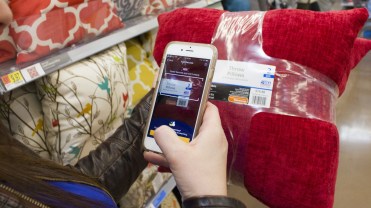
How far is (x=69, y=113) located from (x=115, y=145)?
19 centimetres

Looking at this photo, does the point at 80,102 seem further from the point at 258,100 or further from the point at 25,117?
the point at 258,100

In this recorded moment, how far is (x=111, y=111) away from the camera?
96cm

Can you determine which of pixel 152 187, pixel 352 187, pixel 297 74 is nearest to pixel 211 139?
pixel 297 74

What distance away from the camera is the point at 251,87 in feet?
1.95

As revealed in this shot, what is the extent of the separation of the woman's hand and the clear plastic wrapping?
142 mm

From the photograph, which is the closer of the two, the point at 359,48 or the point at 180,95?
→ the point at 180,95

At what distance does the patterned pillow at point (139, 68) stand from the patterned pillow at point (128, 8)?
11 centimetres

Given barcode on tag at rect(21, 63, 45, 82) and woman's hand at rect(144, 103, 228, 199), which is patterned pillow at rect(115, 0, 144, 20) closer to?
barcode on tag at rect(21, 63, 45, 82)

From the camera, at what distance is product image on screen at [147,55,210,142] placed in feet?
1.76

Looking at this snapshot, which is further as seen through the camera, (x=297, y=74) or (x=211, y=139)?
(x=297, y=74)

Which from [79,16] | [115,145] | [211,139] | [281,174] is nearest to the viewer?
[211,139]

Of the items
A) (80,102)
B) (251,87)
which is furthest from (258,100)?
(80,102)

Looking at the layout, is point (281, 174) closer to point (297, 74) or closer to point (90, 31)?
point (297, 74)

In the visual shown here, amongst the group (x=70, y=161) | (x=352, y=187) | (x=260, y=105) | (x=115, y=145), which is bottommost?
(x=352, y=187)
